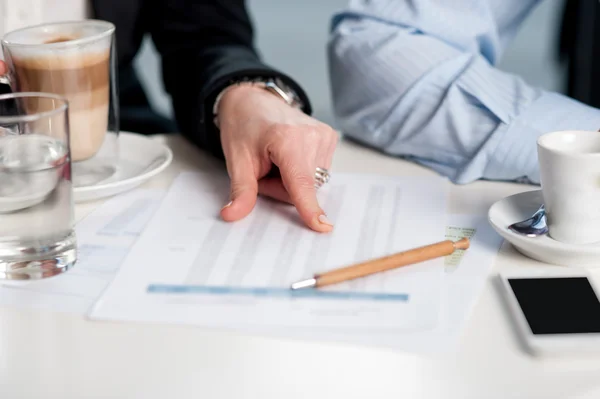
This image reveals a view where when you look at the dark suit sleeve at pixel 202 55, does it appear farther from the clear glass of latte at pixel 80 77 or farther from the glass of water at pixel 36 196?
the glass of water at pixel 36 196

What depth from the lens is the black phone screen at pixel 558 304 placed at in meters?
0.48

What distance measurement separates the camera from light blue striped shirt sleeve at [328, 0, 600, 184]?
2.47 feet

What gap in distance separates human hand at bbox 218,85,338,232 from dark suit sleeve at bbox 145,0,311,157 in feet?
0.13

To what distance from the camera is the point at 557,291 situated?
1.73 feet

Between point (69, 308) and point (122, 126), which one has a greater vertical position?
point (69, 308)

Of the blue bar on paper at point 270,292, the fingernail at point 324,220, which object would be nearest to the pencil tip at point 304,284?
the blue bar on paper at point 270,292

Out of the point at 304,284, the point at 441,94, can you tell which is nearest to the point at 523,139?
the point at 441,94

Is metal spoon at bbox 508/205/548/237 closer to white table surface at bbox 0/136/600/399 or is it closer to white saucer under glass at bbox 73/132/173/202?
white table surface at bbox 0/136/600/399

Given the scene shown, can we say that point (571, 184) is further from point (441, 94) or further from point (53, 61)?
point (53, 61)

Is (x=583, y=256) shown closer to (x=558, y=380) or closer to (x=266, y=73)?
(x=558, y=380)

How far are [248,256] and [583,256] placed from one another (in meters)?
0.27

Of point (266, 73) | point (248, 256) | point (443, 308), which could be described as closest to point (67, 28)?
point (266, 73)

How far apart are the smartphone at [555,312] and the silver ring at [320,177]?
23cm

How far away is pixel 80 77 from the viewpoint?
2.32ft
